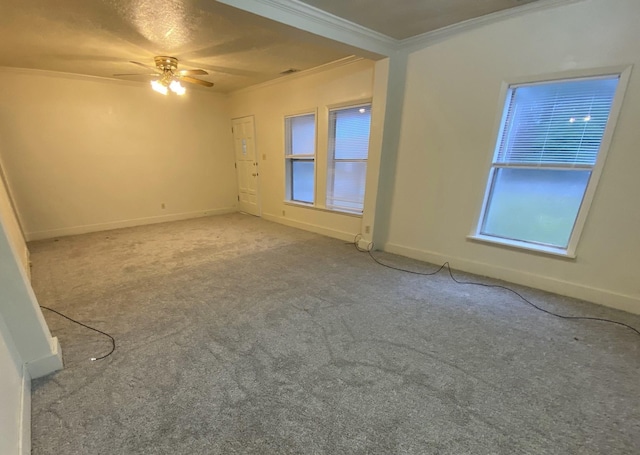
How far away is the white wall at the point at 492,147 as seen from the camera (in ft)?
6.89

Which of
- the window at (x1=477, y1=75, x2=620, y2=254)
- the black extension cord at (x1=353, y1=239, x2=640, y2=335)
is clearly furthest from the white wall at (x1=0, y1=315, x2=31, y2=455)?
the window at (x1=477, y1=75, x2=620, y2=254)

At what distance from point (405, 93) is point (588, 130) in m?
1.78

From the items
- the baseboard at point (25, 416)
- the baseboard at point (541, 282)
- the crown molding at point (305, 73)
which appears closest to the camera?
the baseboard at point (25, 416)

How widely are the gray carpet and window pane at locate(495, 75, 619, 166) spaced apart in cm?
136

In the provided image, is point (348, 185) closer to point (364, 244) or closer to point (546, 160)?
point (364, 244)

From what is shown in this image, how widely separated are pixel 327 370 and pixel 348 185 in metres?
2.97

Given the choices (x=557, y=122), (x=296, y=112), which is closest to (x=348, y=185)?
(x=296, y=112)

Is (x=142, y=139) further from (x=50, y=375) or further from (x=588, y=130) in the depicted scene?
(x=588, y=130)

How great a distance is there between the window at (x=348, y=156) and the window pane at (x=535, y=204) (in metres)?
1.68

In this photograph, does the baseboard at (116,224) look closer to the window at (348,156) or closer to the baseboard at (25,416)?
the window at (348,156)

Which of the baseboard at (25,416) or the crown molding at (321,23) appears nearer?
the baseboard at (25,416)

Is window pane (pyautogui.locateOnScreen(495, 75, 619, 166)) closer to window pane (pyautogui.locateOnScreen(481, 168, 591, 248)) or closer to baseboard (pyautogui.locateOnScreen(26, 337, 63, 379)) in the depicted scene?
window pane (pyautogui.locateOnScreen(481, 168, 591, 248))

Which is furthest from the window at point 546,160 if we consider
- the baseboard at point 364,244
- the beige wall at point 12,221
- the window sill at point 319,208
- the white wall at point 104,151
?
the beige wall at point 12,221

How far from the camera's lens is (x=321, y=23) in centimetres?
241
